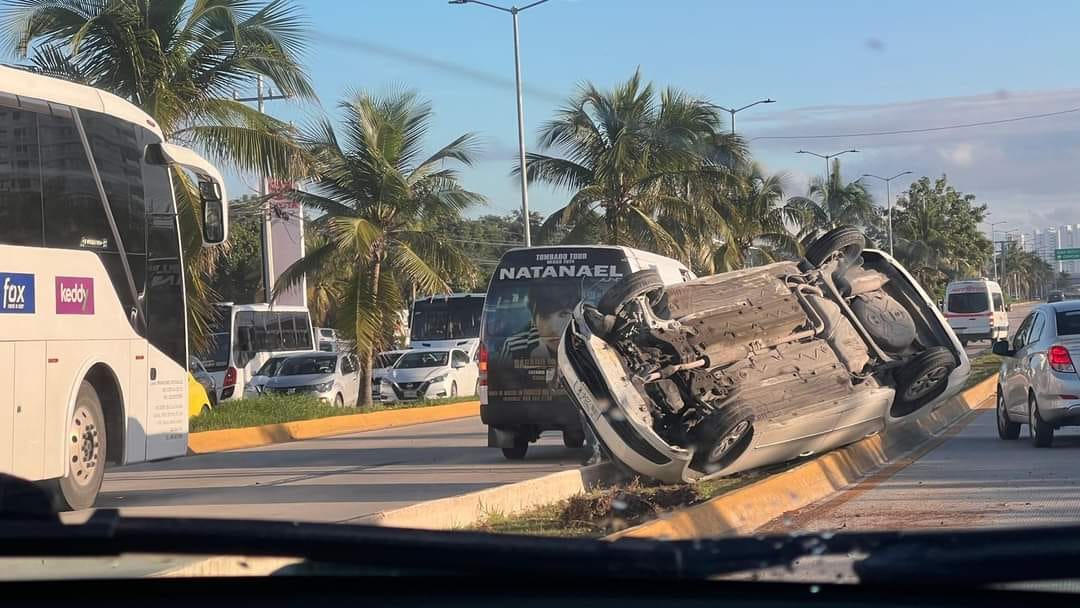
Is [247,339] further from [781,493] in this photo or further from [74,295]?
[781,493]

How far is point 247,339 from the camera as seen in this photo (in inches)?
1335

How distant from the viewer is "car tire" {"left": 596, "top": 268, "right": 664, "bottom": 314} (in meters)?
A: 10.5

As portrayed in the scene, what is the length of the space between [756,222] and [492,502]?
34769 mm

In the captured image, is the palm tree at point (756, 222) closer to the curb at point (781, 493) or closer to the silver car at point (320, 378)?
the silver car at point (320, 378)

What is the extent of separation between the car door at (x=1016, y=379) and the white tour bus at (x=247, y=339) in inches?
728

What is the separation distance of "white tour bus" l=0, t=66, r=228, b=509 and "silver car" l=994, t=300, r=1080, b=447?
8880mm

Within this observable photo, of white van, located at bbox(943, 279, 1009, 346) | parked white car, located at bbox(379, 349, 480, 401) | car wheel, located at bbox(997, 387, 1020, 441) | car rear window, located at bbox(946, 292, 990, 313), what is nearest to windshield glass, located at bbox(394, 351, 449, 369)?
parked white car, located at bbox(379, 349, 480, 401)

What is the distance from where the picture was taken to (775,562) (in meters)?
2.56

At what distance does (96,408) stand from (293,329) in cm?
2649

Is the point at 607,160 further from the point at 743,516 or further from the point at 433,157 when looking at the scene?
the point at 743,516

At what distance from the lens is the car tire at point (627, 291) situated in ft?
34.6

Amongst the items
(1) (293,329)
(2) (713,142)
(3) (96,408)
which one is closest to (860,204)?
(2) (713,142)

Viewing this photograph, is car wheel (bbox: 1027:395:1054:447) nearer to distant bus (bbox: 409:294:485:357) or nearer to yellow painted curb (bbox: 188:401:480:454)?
yellow painted curb (bbox: 188:401:480:454)

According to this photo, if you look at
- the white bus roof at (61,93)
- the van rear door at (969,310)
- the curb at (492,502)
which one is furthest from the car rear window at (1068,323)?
the van rear door at (969,310)
